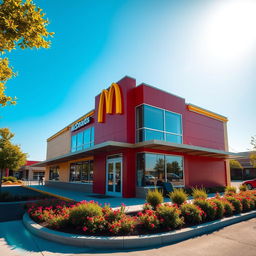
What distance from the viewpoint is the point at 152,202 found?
8.28 meters

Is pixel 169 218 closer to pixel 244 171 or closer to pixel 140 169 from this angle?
pixel 140 169

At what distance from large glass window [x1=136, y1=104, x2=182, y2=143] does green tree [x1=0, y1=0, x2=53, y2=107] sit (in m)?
8.80

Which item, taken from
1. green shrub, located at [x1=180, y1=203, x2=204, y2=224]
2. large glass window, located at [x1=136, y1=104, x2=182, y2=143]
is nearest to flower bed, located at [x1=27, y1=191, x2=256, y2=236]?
green shrub, located at [x1=180, y1=203, x2=204, y2=224]

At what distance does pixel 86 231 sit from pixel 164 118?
37.5 feet

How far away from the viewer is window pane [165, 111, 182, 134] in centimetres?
1617

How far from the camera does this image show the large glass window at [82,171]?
63.3 feet

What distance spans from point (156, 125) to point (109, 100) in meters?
4.10

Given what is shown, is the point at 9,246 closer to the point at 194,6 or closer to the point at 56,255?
the point at 56,255

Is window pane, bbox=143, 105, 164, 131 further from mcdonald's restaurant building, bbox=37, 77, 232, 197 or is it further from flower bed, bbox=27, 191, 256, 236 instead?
flower bed, bbox=27, 191, 256, 236

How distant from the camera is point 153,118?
15.2 meters

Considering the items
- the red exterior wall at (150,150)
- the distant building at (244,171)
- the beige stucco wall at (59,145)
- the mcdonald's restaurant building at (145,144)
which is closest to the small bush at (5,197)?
the mcdonald's restaurant building at (145,144)

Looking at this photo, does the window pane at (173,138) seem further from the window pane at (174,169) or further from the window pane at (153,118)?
the window pane at (174,169)

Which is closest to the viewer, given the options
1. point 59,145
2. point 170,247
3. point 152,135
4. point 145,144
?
point 170,247

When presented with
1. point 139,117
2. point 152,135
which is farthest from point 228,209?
point 139,117
